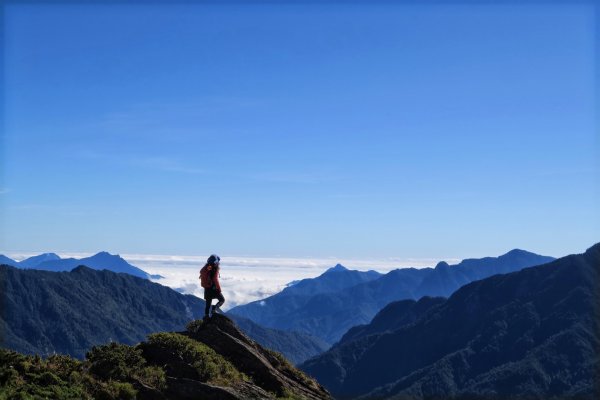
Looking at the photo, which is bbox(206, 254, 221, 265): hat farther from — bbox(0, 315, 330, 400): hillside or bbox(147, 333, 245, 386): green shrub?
bbox(147, 333, 245, 386): green shrub

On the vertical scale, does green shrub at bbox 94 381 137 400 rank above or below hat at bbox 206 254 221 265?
below

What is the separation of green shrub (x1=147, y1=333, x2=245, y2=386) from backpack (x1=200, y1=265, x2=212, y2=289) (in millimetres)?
4236

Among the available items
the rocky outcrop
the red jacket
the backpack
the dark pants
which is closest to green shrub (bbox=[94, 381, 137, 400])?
the rocky outcrop

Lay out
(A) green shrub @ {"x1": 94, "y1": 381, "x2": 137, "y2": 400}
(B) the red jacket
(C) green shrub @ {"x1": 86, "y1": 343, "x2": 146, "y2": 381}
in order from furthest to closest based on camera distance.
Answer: (B) the red jacket → (C) green shrub @ {"x1": 86, "y1": 343, "x2": 146, "y2": 381} → (A) green shrub @ {"x1": 94, "y1": 381, "x2": 137, "y2": 400}

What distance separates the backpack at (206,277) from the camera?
1398 inches

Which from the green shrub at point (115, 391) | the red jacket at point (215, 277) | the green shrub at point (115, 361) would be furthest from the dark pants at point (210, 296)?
the green shrub at point (115, 391)

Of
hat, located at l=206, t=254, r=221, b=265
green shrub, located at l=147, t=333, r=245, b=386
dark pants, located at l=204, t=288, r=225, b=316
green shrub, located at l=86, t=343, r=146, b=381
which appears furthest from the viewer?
dark pants, located at l=204, t=288, r=225, b=316

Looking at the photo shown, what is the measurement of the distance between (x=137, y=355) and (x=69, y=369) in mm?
3304

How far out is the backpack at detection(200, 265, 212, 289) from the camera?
35500 mm

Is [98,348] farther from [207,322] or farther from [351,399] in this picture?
[351,399]

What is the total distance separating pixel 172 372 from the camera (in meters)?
29.1

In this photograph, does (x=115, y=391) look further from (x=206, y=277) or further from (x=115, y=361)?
(x=206, y=277)

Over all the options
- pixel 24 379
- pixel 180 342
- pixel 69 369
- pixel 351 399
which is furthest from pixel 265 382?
pixel 351 399

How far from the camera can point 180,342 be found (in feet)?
101
